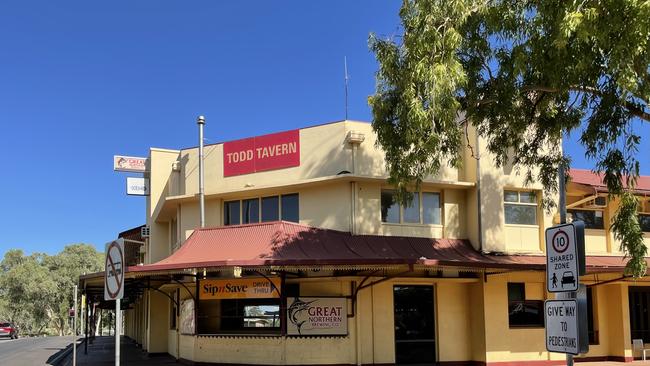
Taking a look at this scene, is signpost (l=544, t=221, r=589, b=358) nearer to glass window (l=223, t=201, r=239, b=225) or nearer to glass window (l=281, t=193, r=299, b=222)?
glass window (l=281, t=193, r=299, b=222)

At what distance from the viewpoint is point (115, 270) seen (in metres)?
8.36

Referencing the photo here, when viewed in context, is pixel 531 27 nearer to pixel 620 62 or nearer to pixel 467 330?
pixel 620 62

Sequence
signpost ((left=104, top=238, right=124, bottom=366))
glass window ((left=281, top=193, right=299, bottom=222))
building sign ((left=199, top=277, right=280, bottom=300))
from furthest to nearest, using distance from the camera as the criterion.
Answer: glass window ((left=281, top=193, right=299, bottom=222)) < building sign ((left=199, top=277, right=280, bottom=300)) < signpost ((left=104, top=238, right=124, bottom=366))

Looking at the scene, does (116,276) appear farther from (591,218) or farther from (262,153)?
(591,218)

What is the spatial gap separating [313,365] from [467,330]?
16.5ft

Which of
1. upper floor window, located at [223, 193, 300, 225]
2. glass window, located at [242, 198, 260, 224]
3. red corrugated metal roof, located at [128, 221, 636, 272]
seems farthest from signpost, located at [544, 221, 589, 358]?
glass window, located at [242, 198, 260, 224]

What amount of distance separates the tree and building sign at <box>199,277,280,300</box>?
19.0 feet

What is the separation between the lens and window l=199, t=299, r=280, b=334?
1858 centimetres

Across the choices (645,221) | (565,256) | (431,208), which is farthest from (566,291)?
(645,221)

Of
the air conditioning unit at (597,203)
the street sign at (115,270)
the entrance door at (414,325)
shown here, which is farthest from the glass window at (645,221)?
the street sign at (115,270)

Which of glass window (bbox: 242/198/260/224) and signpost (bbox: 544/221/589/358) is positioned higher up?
glass window (bbox: 242/198/260/224)

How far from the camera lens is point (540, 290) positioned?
20047mm

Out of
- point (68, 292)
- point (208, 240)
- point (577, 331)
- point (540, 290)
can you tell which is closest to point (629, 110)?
point (577, 331)

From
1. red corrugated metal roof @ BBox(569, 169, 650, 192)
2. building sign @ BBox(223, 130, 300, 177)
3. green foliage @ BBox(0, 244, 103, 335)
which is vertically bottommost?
green foliage @ BBox(0, 244, 103, 335)
